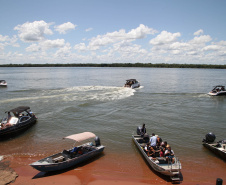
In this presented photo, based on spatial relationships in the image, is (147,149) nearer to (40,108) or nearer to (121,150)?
(121,150)

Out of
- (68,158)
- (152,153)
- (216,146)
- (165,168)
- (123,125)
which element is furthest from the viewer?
(123,125)

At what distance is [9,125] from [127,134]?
38.2ft

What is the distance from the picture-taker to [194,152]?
16219 millimetres

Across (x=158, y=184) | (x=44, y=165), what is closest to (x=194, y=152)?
(x=158, y=184)

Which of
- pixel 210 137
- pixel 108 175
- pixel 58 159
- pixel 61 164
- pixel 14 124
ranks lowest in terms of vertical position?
pixel 108 175

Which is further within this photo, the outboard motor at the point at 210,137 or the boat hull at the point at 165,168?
the outboard motor at the point at 210,137

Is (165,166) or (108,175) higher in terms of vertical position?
(165,166)

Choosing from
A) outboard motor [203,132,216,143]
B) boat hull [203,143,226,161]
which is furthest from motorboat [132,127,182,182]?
outboard motor [203,132,216,143]

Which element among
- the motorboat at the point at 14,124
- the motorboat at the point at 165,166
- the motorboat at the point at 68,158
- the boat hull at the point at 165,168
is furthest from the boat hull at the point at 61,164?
the motorboat at the point at 14,124

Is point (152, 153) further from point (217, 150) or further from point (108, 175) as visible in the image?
point (217, 150)

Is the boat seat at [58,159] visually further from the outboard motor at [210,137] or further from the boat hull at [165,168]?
the outboard motor at [210,137]

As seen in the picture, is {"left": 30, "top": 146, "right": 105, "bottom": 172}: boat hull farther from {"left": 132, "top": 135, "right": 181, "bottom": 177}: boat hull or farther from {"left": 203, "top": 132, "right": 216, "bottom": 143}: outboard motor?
{"left": 203, "top": 132, "right": 216, "bottom": 143}: outboard motor

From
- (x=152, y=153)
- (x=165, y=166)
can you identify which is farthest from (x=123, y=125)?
(x=165, y=166)

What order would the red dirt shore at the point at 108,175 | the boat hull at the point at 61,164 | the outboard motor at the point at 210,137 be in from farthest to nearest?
the outboard motor at the point at 210,137, the boat hull at the point at 61,164, the red dirt shore at the point at 108,175
